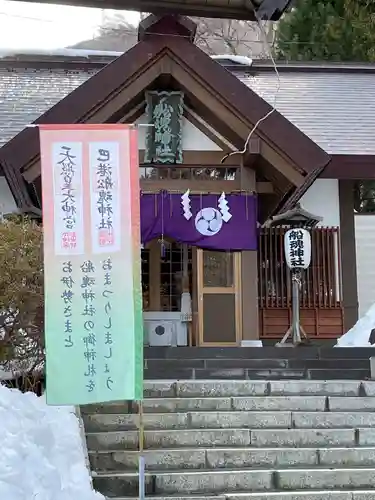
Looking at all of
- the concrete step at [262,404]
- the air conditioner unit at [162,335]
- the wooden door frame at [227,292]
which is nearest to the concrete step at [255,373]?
the concrete step at [262,404]

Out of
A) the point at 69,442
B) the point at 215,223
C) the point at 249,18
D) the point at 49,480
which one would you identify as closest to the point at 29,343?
the point at 69,442

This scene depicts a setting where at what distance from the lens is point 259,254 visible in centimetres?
1098

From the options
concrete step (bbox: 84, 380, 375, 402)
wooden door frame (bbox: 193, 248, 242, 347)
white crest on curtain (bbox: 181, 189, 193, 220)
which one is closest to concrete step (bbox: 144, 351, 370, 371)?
concrete step (bbox: 84, 380, 375, 402)

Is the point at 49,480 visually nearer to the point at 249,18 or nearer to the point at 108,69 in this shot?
the point at 249,18

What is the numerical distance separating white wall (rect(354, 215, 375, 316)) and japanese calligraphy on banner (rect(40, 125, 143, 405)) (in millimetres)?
7830

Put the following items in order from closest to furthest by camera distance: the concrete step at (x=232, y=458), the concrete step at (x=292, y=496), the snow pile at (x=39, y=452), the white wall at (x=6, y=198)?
1. the snow pile at (x=39, y=452)
2. the concrete step at (x=292, y=496)
3. the concrete step at (x=232, y=458)
4. the white wall at (x=6, y=198)

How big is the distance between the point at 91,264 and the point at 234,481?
2187 millimetres

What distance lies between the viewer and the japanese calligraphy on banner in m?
4.37

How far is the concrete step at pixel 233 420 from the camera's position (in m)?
5.79

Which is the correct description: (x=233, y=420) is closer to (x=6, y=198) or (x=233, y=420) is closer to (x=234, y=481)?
(x=234, y=481)

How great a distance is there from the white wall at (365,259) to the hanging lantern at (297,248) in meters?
2.24

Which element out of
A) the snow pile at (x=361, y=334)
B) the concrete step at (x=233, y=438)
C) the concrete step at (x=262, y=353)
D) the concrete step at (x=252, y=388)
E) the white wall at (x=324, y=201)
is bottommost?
the concrete step at (x=233, y=438)

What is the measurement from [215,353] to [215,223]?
259 cm

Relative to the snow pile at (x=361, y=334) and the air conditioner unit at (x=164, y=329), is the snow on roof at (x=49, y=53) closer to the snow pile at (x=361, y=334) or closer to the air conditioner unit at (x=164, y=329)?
the air conditioner unit at (x=164, y=329)
